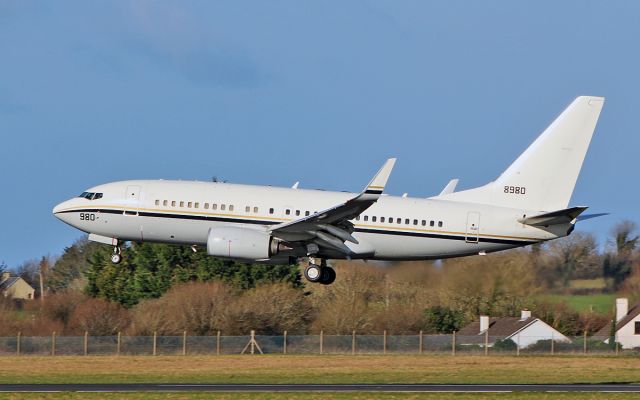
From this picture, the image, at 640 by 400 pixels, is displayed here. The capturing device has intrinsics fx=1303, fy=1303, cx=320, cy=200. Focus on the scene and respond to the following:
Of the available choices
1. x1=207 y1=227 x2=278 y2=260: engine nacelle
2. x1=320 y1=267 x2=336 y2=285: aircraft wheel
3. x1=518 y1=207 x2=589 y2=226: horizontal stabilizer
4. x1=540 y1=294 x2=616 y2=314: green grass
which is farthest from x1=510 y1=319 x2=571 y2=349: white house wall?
x1=207 y1=227 x2=278 y2=260: engine nacelle

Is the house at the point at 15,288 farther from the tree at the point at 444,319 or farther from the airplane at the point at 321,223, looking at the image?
the airplane at the point at 321,223

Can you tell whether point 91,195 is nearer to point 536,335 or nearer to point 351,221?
point 351,221

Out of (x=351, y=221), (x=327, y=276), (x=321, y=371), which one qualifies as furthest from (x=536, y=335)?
(x=321, y=371)

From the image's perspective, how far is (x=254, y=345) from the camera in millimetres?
61250

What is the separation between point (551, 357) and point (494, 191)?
10478 millimetres

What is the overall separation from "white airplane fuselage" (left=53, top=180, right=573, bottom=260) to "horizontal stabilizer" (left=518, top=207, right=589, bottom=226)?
361 mm

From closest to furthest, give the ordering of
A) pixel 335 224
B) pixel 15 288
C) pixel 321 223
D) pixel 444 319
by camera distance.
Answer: pixel 321 223, pixel 335 224, pixel 444 319, pixel 15 288

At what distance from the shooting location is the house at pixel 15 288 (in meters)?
77.1

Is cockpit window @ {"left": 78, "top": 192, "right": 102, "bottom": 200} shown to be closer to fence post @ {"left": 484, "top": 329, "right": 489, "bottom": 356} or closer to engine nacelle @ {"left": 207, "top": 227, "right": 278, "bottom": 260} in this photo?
engine nacelle @ {"left": 207, "top": 227, "right": 278, "bottom": 260}

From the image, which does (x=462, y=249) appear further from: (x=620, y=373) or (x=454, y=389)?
(x=454, y=389)

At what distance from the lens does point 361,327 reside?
70625mm

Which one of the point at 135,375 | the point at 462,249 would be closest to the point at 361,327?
the point at 462,249

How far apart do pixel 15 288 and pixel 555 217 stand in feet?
141

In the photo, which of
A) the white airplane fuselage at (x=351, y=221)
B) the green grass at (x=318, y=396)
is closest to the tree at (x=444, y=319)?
the white airplane fuselage at (x=351, y=221)
